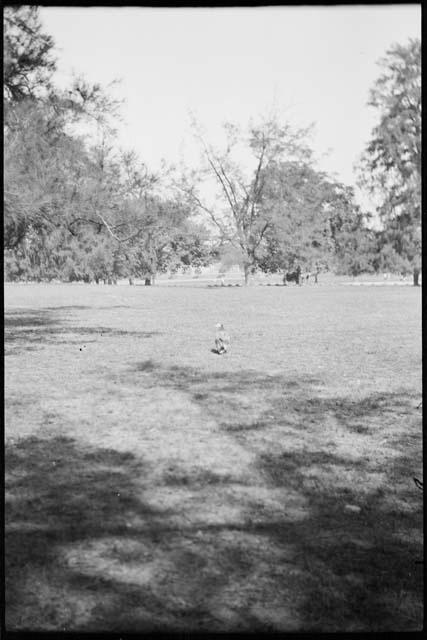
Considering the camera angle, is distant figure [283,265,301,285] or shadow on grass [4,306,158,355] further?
distant figure [283,265,301,285]

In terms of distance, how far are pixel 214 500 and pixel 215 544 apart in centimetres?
66

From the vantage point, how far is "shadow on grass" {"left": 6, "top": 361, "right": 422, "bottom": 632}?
2.72 metres

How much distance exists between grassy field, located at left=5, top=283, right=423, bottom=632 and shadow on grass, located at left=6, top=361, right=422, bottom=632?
0.01m

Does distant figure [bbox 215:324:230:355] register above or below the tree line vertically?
below

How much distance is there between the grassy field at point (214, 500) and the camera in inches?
109

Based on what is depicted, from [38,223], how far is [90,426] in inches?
351

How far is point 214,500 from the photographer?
402cm

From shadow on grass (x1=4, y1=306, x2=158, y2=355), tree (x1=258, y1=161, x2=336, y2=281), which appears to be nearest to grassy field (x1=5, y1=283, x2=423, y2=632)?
shadow on grass (x1=4, y1=306, x2=158, y2=355)

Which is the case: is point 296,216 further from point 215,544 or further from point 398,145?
point 215,544

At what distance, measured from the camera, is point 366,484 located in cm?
434

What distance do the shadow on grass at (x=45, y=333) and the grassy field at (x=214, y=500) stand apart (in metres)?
3.94

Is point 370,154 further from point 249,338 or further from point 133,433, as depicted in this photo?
point 133,433

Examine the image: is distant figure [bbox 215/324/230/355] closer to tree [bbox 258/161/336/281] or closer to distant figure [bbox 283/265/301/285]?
tree [bbox 258/161/336/281]

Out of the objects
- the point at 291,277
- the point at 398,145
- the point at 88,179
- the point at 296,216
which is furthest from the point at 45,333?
the point at 291,277
